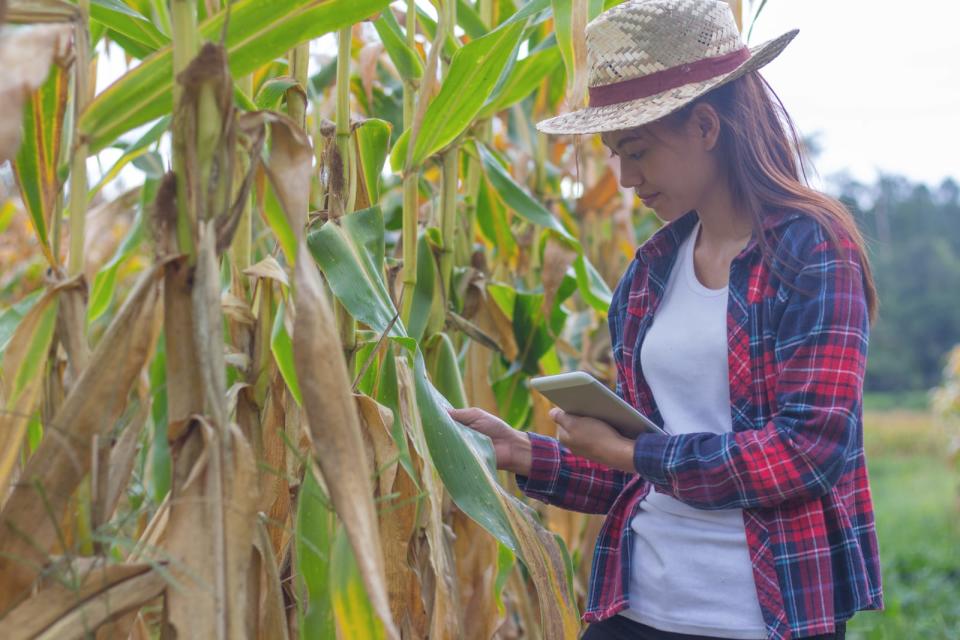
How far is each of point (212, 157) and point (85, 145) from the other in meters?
0.16

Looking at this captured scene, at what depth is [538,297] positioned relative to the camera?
1.64 meters

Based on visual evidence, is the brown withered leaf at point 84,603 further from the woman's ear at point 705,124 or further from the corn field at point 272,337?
the woman's ear at point 705,124

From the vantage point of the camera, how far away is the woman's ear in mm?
1163

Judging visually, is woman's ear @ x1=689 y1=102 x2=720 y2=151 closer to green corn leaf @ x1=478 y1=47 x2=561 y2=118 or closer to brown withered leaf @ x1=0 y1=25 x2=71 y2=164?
green corn leaf @ x1=478 y1=47 x2=561 y2=118

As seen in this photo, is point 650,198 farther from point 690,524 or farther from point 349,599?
point 349,599

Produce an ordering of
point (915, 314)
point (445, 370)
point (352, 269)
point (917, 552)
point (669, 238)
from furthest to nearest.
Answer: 1. point (915, 314)
2. point (917, 552)
3. point (445, 370)
4. point (669, 238)
5. point (352, 269)

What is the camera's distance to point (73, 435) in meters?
0.73

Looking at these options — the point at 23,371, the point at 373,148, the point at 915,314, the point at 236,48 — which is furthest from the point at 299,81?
the point at 915,314

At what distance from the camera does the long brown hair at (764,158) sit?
43.8 inches

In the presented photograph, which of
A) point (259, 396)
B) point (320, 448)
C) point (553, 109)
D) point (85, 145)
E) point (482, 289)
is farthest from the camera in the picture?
point (553, 109)

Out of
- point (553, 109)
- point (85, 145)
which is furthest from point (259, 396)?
point (553, 109)

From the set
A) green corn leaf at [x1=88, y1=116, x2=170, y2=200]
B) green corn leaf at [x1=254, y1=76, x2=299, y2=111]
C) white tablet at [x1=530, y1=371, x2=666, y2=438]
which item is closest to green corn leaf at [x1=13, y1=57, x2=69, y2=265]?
green corn leaf at [x1=254, y1=76, x2=299, y2=111]

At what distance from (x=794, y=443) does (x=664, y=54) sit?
466 mm

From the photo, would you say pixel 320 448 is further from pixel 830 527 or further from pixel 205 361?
pixel 830 527
